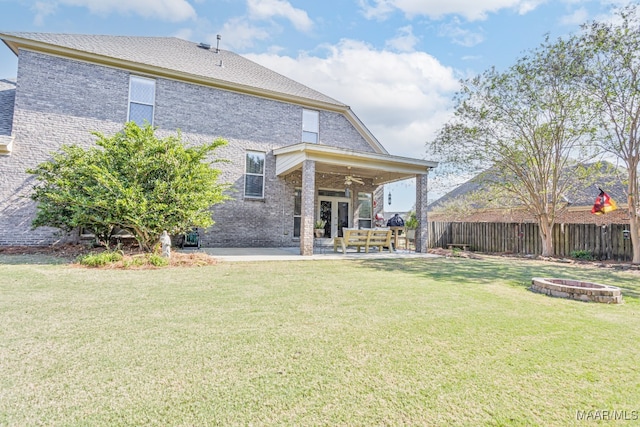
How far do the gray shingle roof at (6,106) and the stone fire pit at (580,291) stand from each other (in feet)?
47.7

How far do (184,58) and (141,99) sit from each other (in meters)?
2.86

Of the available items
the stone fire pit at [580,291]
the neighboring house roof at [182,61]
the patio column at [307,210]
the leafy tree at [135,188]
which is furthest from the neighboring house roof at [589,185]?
the leafy tree at [135,188]

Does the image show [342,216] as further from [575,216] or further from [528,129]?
[575,216]

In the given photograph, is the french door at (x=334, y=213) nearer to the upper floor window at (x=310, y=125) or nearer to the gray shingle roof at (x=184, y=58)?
the upper floor window at (x=310, y=125)

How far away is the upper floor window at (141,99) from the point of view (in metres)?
11.2

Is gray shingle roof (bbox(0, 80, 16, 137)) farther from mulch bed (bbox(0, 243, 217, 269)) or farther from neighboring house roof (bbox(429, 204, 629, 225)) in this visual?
neighboring house roof (bbox(429, 204, 629, 225))

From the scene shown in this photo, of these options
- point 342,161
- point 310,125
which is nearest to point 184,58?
point 310,125

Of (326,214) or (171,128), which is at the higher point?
(171,128)

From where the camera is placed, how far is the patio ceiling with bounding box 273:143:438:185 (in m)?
10.2

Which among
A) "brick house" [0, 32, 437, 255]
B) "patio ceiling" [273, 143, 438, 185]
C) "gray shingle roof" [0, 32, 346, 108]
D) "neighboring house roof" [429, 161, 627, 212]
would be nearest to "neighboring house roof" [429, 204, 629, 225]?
"neighboring house roof" [429, 161, 627, 212]

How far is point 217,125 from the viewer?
12.4 m

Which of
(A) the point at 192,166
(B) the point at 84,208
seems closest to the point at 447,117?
(A) the point at 192,166

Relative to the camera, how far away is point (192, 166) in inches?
333

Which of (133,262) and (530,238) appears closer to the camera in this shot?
(133,262)
